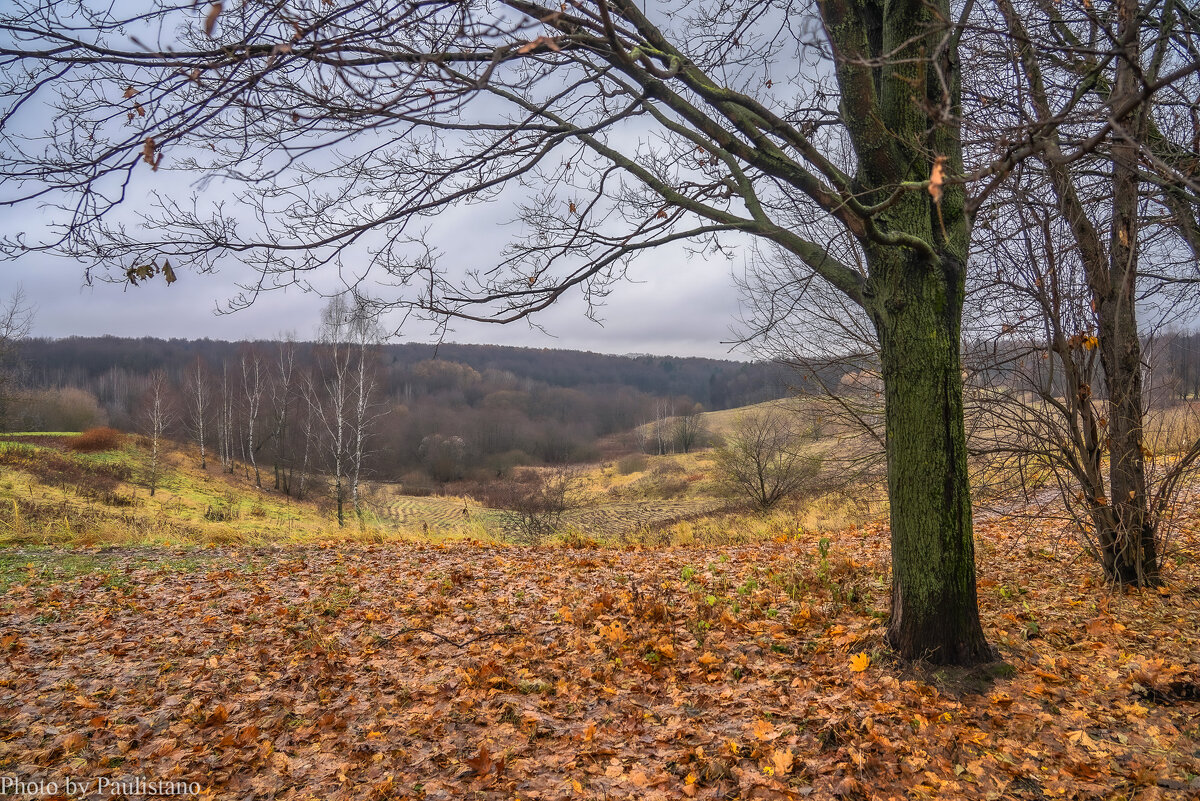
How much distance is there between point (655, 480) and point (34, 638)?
31055 millimetres

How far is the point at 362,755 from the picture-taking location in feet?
10.9

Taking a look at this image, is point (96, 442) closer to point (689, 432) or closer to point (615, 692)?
point (615, 692)

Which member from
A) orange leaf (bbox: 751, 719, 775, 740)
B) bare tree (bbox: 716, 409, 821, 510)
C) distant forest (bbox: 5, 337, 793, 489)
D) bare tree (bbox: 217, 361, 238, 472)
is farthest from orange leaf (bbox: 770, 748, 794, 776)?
bare tree (bbox: 217, 361, 238, 472)

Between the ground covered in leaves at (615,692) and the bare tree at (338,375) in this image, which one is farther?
the bare tree at (338,375)

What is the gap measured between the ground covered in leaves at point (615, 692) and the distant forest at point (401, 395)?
8.50 feet

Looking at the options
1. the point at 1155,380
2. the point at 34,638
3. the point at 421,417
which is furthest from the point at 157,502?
the point at 421,417

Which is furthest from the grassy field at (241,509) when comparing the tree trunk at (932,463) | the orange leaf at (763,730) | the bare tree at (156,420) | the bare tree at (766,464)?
the orange leaf at (763,730)

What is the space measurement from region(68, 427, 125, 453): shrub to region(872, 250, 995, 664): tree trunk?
35106 mm

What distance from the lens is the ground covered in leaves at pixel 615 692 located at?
298cm

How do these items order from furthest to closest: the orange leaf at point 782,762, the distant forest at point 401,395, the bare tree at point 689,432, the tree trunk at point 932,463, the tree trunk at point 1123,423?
the bare tree at point 689,432 → the distant forest at point 401,395 → the tree trunk at point 1123,423 → the tree trunk at point 932,463 → the orange leaf at point 782,762

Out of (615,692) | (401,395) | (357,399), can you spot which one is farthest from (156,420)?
(401,395)

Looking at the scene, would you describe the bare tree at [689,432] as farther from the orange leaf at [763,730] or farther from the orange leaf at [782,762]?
the orange leaf at [782,762]

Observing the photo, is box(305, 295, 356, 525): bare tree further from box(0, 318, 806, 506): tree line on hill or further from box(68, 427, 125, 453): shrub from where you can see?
box(68, 427, 125, 453): shrub

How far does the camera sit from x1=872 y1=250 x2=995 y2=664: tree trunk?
3.73 metres
